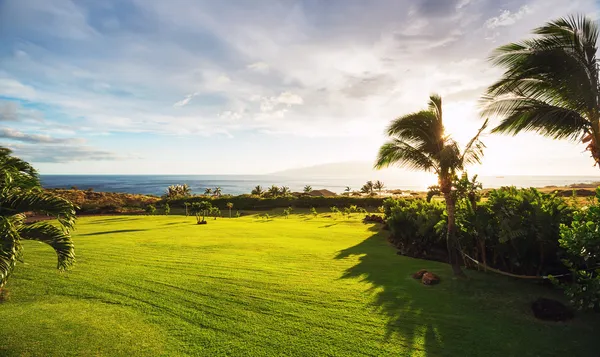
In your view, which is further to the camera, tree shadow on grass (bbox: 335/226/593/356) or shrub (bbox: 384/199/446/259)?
shrub (bbox: 384/199/446/259)

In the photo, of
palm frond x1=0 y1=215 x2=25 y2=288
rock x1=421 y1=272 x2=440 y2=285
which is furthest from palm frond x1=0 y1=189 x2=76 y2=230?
rock x1=421 y1=272 x2=440 y2=285

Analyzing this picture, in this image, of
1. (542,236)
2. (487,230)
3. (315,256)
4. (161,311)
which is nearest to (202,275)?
(161,311)

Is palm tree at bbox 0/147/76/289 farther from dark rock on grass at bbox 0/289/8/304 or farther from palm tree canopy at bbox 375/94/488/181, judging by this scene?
palm tree canopy at bbox 375/94/488/181

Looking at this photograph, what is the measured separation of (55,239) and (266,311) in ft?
17.3

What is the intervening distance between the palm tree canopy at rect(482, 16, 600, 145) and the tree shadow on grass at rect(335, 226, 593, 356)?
15.2 feet

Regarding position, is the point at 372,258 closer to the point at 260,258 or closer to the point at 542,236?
the point at 260,258

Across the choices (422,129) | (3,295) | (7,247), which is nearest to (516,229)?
(422,129)

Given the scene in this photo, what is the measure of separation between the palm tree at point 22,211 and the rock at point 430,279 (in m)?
9.78

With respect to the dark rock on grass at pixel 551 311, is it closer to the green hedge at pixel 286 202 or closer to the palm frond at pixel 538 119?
the palm frond at pixel 538 119

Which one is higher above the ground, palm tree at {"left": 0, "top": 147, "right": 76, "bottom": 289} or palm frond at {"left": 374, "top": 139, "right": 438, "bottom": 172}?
palm frond at {"left": 374, "top": 139, "right": 438, "bottom": 172}

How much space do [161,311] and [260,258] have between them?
5681 mm

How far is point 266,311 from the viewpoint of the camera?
7578 millimetres

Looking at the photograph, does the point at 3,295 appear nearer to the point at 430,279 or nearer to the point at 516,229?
the point at 430,279

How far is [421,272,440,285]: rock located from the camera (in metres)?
9.61
